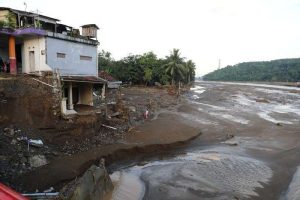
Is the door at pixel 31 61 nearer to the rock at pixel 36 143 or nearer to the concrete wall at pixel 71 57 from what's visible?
the concrete wall at pixel 71 57

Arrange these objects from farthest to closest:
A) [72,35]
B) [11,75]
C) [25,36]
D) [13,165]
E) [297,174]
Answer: [72,35] → [25,36] → [11,75] → [297,174] → [13,165]

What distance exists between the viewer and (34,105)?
20766 millimetres

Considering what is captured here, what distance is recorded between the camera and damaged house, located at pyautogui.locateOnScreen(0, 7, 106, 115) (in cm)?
2366

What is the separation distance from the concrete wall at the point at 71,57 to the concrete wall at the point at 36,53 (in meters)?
0.39

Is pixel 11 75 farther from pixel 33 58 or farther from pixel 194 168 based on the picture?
pixel 194 168

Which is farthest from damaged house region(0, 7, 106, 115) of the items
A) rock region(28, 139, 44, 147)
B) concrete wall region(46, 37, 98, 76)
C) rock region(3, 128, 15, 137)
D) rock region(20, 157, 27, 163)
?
rock region(20, 157, 27, 163)

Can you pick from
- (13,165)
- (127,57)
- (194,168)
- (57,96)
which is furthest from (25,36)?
(127,57)

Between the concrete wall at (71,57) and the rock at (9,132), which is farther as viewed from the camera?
the concrete wall at (71,57)

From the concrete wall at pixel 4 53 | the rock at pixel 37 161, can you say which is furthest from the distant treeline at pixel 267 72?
the rock at pixel 37 161

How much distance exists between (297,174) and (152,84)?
5279 centimetres

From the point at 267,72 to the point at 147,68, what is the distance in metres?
111

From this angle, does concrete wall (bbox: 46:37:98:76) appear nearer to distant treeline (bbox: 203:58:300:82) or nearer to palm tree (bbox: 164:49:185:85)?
palm tree (bbox: 164:49:185:85)

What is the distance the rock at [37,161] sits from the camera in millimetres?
17011

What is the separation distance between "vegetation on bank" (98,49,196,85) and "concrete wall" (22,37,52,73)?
3771cm
